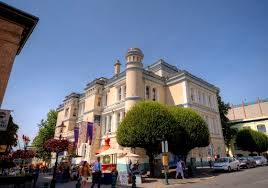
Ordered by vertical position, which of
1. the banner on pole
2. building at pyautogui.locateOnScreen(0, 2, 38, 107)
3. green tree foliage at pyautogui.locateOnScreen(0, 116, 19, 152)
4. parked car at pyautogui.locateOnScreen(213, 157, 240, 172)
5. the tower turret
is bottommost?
parked car at pyautogui.locateOnScreen(213, 157, 240, 172)

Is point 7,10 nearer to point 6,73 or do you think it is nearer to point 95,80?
point 6,73

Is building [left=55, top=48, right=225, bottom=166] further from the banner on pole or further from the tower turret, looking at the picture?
the banner on pole

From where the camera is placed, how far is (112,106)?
1271 inches

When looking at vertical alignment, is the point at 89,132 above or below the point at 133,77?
below

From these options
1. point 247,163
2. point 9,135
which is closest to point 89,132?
point 9,135

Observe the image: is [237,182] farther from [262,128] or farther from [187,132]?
[262,128]

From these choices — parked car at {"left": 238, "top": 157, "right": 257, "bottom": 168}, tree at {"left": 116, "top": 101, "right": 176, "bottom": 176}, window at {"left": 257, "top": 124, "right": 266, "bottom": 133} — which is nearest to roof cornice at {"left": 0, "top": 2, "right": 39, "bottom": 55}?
tree at {"left": 116, "top": 101, "right": 176, "bottom": 176}

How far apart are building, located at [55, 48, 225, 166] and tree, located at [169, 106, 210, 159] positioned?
19.3ft

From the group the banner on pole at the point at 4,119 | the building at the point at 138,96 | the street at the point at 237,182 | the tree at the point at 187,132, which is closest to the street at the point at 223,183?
the street at the point at 237,182

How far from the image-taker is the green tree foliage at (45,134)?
4425 centimetres

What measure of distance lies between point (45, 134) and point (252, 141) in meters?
46.0

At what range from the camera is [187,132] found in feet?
73.7

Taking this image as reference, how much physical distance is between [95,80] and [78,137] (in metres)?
11.0

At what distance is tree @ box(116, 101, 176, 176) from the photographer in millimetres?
19845
